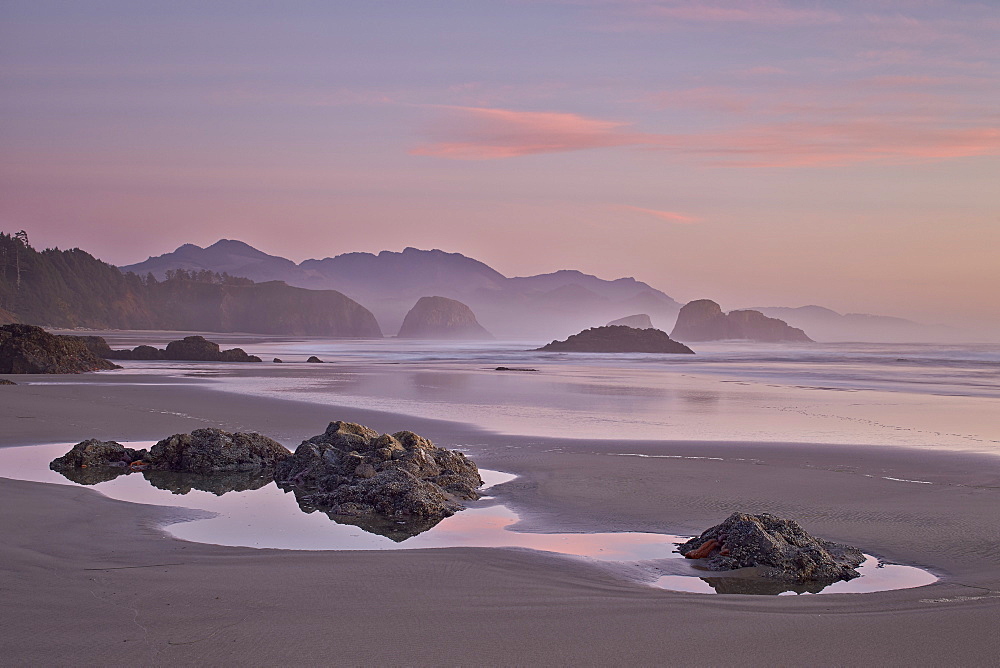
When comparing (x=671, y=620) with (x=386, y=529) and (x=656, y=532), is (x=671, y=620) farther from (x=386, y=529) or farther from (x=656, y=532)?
(x=386, y=529)

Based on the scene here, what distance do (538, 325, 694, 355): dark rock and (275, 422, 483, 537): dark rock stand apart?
64770 millimetres

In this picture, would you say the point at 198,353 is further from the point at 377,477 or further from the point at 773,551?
the point at 773,551

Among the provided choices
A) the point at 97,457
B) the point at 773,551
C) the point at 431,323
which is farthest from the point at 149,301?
the point at 773,551

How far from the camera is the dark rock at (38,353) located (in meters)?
26.5

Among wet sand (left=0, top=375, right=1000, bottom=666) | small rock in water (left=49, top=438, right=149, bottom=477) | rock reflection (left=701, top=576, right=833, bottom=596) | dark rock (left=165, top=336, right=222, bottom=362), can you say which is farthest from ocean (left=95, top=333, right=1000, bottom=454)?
dark rock (left=165, top=336, right=222, bottom=362)

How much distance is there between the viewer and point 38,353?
27.2 meters

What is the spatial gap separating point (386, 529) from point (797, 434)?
29.9 feet

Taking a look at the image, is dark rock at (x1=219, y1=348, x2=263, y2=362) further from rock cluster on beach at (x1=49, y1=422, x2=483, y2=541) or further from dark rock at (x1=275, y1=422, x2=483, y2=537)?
dark rock at (x1=275, y1=422, x2=483, y2=537)

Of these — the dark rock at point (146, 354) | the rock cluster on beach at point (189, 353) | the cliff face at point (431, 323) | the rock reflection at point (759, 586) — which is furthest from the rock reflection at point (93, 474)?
the cliff face at point (431, 323)

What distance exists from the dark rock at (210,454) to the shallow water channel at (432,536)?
560mm

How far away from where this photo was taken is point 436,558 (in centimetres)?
583

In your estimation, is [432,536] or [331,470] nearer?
[432,536]

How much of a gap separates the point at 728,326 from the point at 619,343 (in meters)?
97.9

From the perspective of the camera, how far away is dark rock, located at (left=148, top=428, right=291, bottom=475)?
10.1 metres
